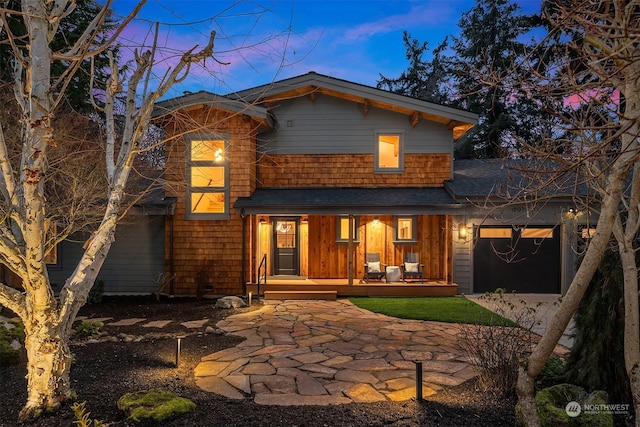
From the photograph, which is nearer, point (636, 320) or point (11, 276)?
point (636, 320)

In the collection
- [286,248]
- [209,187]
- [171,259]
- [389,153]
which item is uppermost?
[389,153]

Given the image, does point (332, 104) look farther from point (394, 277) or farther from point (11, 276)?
point (11, 276)

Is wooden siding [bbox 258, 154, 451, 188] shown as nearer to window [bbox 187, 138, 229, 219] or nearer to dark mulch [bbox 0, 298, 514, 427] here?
window [bbox 187, 138, 229, 219]

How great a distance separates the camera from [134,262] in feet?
38.6

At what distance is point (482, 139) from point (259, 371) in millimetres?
21893

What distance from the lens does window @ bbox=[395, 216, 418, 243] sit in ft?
40.2

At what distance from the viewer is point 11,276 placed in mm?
11547

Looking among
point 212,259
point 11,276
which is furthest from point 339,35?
point 11,276

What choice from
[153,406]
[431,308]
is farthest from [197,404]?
[431,308]

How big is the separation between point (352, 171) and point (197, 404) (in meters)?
9.16

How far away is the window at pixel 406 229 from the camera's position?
1227 cm

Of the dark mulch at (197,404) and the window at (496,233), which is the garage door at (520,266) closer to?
the window at (496,233)

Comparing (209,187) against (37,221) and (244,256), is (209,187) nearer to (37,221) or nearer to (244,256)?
(244,256)

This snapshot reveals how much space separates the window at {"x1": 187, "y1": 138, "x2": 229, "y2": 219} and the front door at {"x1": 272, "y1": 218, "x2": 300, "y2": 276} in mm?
1916
